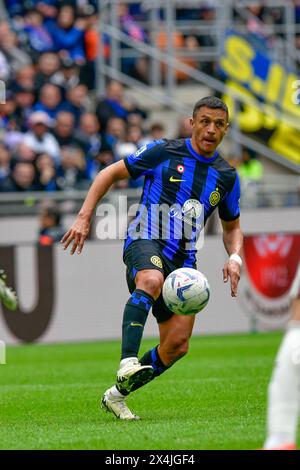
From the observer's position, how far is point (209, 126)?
8758mm

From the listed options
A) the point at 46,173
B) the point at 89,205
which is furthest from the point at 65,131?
the point at 89,205

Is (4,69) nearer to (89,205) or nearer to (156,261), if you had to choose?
(89,205)

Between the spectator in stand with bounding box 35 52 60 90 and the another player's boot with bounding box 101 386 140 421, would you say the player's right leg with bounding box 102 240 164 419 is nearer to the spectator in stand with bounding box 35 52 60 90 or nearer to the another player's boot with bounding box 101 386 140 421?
the another player's boot with bounding box 101 386 140 421

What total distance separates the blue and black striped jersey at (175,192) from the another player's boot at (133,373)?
1058 mm

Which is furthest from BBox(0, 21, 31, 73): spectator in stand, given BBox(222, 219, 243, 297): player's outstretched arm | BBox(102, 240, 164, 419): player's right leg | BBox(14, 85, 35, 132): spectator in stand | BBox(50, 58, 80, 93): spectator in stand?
BBox(102, 240, 164, 419): player's right leg

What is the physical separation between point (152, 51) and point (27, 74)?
3.50 m

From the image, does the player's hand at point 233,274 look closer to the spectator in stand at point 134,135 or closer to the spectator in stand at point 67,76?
the spectator in stand at point 134,135

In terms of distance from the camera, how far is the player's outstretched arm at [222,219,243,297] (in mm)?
8500

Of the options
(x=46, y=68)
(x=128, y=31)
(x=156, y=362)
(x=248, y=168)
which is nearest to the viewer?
(x=156, y=362)

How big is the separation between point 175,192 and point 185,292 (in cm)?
96

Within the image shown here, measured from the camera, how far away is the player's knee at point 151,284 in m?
8.43

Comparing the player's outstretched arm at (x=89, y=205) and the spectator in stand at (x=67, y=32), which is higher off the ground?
the spectator in stand at (x=67, y=32)

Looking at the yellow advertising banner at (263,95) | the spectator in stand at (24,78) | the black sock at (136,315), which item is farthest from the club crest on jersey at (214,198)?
the yellow advertising banner at (263,95)

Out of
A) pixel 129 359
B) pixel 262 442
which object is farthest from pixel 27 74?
pixel 262 442
